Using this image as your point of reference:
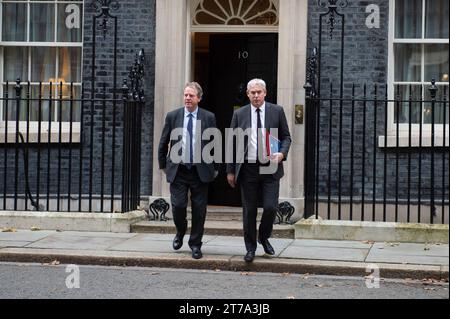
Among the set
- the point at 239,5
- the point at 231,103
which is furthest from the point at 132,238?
the point at 239,5

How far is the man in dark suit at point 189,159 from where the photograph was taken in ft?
28.2

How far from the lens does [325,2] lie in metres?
11.3

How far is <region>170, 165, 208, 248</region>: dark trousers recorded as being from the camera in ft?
28.3

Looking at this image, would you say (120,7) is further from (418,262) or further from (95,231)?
(418,262)

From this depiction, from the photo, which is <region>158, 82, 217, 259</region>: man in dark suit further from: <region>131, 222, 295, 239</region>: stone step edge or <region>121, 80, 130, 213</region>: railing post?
<region>121, 80, 130, 213</region>: railing post

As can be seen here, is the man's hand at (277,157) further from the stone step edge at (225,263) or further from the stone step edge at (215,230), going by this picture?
the stone step edge at (215,230)

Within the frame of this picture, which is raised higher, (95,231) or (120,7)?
(120,7)

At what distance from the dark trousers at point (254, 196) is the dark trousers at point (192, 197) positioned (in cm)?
50

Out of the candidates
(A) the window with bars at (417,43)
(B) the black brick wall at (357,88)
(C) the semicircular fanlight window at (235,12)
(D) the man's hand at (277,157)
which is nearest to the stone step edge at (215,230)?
(B) the black brick wall at (357,88)

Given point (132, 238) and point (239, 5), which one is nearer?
point (132, 238)

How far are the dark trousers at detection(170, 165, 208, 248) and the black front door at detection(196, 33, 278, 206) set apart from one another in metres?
3.51

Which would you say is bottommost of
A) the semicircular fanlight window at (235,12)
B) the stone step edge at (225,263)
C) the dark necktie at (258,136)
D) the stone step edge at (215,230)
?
the stone step edge at (225,263)

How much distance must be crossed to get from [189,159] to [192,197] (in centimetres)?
44

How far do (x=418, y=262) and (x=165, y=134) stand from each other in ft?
9.85
